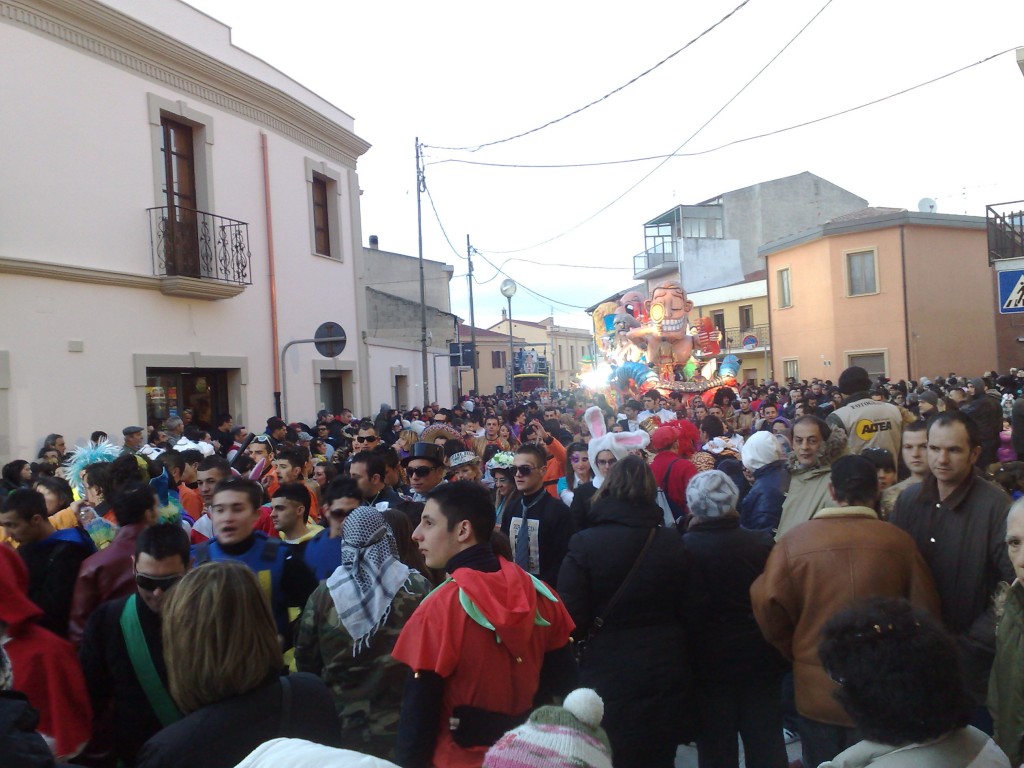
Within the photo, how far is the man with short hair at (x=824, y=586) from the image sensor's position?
3.30 meters

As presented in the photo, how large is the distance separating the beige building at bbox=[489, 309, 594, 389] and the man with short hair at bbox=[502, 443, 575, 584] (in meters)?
78.8

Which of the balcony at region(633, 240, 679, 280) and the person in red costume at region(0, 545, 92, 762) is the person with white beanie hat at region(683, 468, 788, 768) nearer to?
the person in red costume at region(0, 545, 92, 762)

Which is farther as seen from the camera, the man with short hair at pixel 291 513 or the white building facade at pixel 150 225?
the white building facade at pixel 150 225

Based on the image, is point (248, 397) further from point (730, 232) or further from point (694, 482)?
point (730, 232)

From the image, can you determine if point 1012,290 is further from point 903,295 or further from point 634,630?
point 903,295

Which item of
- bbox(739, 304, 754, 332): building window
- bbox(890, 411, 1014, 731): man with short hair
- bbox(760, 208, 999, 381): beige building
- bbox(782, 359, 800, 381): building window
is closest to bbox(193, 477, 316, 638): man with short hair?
bbox(890, 411, 1014, 731): man with short hair

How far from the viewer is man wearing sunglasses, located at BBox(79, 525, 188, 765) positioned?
9.64 ft

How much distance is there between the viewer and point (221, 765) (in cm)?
223

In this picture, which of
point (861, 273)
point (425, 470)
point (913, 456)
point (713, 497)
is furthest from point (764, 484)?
point (861, 273)

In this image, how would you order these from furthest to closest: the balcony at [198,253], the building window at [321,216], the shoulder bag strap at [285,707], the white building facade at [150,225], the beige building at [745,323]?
the beige building at [745,323] < the building window at [321,216] < the balcony at [198,253] < the white building facade at [150,225] < the shoulder bag strap at [285,707]

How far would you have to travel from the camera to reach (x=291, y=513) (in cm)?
468

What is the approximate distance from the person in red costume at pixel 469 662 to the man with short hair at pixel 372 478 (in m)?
2.46

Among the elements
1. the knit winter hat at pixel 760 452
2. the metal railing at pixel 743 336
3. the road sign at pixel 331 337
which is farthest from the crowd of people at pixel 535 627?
the metal railing at pixel 743 336

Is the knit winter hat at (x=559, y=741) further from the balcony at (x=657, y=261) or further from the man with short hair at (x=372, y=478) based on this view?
the balcony at (x=657, y=261)
